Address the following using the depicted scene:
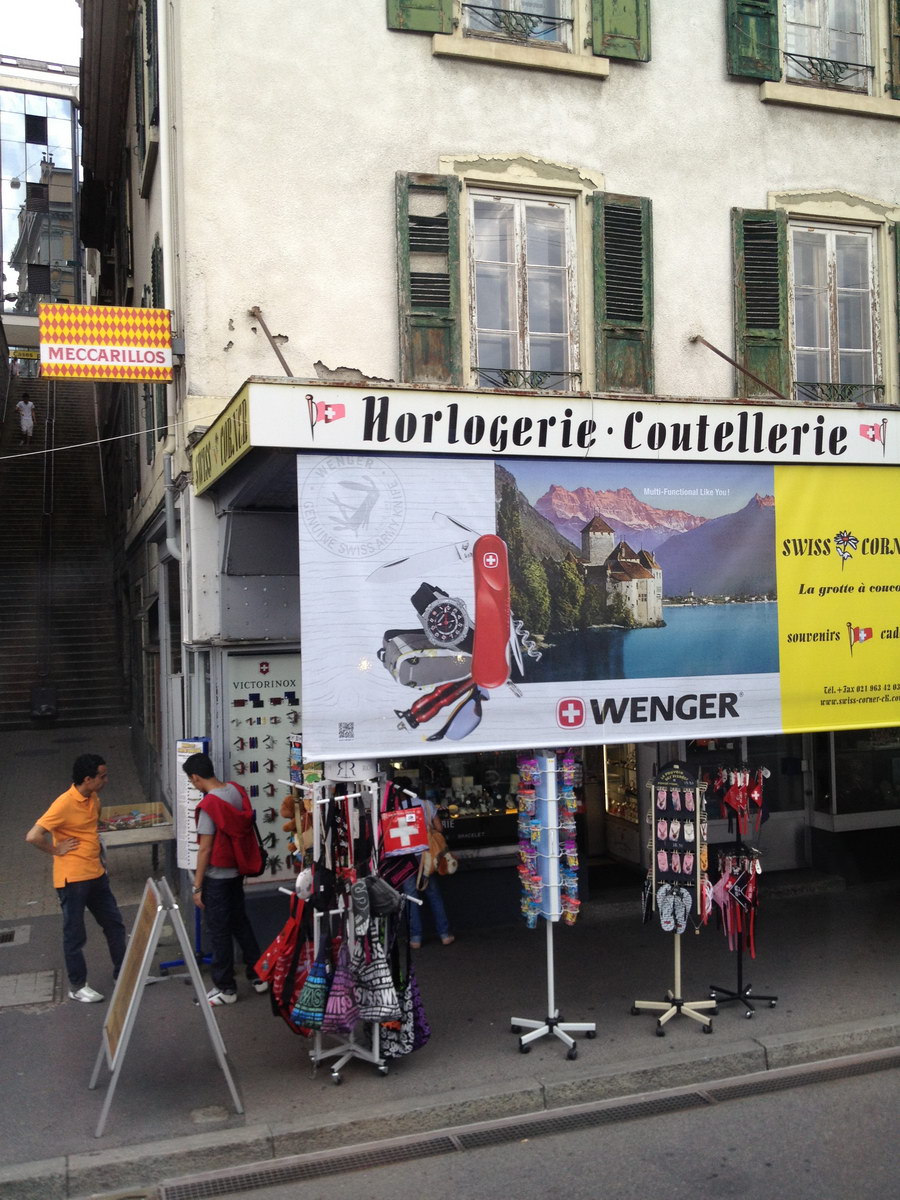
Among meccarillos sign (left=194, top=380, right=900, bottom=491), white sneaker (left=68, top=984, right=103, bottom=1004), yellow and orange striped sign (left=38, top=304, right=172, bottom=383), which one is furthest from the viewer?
yellow and orange striped sign (left=38, top=304, right=172, bottom=383)

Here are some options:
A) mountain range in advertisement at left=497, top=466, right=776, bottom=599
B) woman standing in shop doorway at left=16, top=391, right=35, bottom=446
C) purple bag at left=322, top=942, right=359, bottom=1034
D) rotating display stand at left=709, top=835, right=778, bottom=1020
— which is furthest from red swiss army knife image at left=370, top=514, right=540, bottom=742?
woman standing in shop doorway at left=16, top=391, right=35, bottom=446

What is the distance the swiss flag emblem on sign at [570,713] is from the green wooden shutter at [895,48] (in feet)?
24.0

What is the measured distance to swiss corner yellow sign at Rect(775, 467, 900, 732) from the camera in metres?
7.34

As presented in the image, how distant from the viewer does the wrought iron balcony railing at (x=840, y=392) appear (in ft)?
33.4

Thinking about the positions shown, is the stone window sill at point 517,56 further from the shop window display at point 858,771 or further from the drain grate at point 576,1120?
the drain grate at point 576,1120

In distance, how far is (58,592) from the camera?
21859mm

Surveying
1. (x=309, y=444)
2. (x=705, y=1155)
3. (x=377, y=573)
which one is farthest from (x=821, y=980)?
(x=309, y=444)

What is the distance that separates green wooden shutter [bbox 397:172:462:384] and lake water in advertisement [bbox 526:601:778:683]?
3.10 metres

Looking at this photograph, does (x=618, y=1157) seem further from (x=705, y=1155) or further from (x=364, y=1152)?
(x=364, y=1152)

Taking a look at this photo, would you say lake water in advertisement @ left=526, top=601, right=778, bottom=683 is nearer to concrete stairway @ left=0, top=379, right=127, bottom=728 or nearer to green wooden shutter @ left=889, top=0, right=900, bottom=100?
→ green wooden shutter @ left=889, top=0, right=900, bottom=100

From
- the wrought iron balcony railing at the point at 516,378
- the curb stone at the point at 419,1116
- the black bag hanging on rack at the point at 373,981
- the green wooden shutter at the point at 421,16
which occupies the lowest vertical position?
the curb stone at the point at 419,1116

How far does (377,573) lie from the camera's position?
6.46 m

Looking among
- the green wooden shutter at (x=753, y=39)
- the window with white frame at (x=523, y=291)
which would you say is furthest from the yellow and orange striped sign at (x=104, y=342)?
the green wooden shutter at (x=753, y=39)

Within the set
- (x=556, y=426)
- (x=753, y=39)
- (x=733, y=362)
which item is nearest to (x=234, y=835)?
(x=556, y=426)
